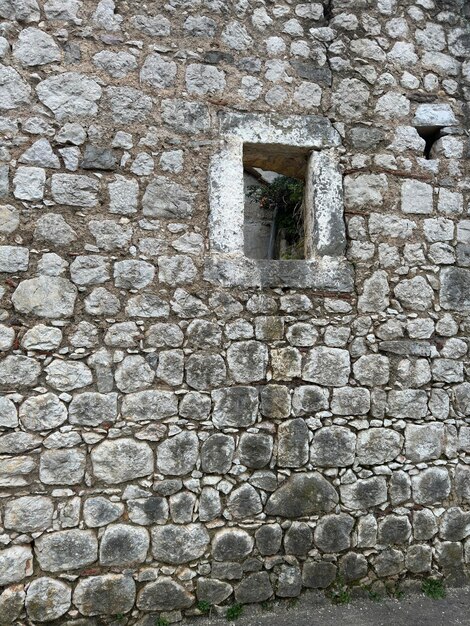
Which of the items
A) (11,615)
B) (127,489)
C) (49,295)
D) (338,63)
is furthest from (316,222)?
(11,615)

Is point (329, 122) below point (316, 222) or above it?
above

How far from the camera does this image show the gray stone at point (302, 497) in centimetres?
303

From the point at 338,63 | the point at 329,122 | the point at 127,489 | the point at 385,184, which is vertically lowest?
the point at 127,489

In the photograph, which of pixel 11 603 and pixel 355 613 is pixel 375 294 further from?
pixel 11 603

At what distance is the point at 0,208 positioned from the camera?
281 centimetres

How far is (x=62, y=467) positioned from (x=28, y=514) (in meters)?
0.29

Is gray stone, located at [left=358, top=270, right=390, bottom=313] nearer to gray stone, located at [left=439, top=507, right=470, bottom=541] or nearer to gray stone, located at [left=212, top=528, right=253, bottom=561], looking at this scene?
gray stone, located at [left=439, top=507, right=470, bottom=541]

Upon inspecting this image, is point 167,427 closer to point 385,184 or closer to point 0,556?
point 0,556

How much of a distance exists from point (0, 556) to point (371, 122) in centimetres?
342

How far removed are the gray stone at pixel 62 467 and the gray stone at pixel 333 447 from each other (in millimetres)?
1371

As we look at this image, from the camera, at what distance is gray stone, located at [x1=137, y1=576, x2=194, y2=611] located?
2.84 metres

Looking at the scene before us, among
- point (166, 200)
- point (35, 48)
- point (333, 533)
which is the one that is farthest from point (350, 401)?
point (35, 48)

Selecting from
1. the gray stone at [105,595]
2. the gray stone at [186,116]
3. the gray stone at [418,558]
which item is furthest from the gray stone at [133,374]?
the gray stone at [418,558]

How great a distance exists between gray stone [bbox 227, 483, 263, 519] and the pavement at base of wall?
1.83ft
